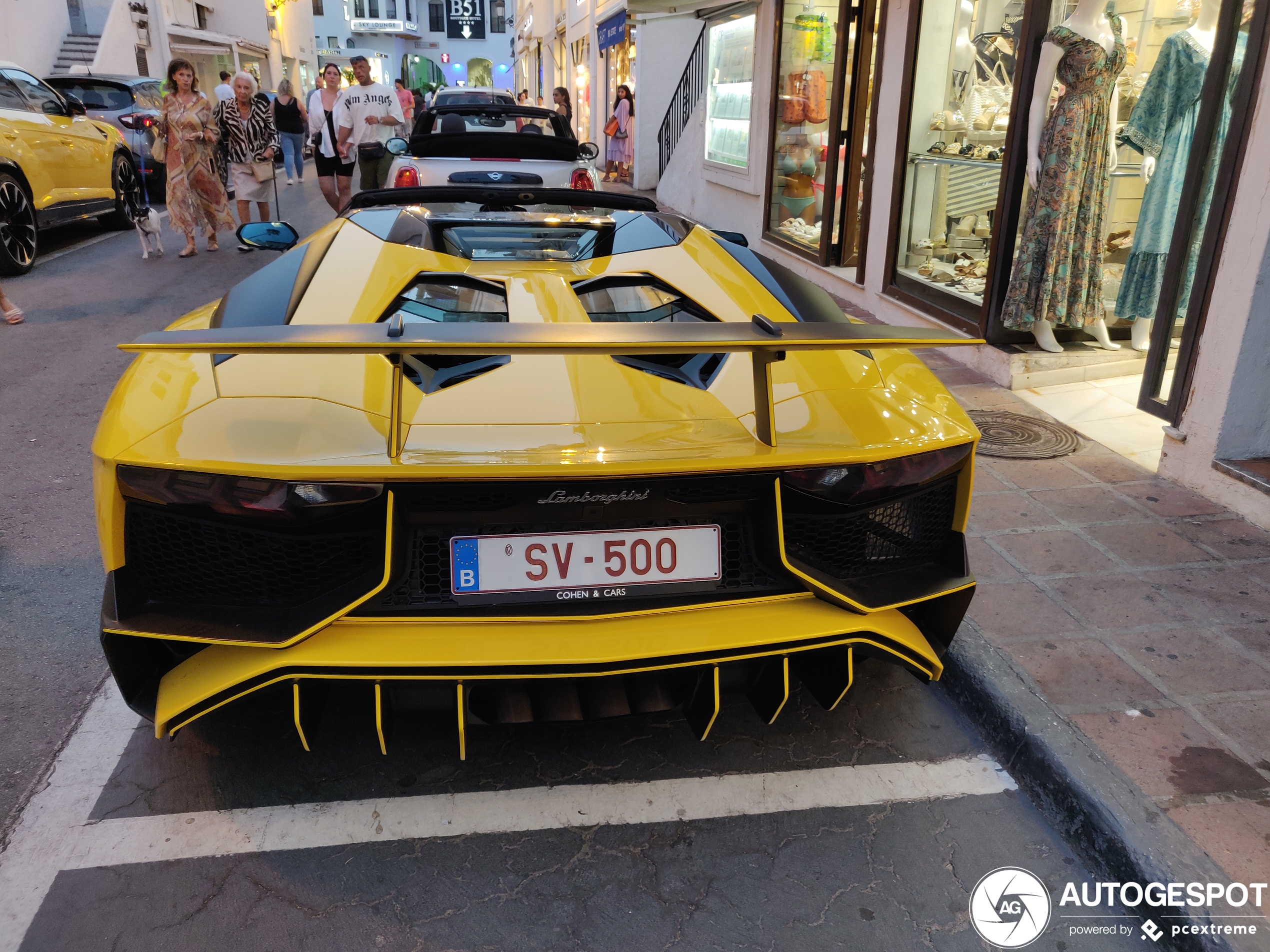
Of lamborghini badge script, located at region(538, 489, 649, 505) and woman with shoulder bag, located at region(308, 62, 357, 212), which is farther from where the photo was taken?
woman with shoulder bag, located at region(308, 62, 357, 212)

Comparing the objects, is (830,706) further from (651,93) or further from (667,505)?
(651,93)

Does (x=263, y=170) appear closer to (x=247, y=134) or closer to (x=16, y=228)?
(x=247, y=134)

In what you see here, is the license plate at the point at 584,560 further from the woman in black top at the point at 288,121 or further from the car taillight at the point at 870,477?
the woman in black top at the point at 288,121

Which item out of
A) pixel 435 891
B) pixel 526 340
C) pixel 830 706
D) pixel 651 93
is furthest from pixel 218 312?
pixel 651 93

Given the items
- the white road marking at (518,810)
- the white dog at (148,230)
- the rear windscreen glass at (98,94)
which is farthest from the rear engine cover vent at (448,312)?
the rear windscreen glass at (98,94)

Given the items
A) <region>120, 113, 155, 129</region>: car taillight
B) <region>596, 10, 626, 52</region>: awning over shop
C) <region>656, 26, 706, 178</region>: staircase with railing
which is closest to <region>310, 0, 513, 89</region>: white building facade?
<region>596, 10, 626, 52</region>: awning over shop

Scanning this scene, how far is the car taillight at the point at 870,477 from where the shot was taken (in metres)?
1.89

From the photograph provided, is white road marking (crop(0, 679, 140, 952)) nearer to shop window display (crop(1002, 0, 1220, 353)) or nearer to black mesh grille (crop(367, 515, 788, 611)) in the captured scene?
black mesh grille (crop(367, 515, 788, 611))

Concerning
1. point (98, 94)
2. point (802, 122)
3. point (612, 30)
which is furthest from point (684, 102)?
point (98, 94)

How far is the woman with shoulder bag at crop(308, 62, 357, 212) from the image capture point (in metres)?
10.4

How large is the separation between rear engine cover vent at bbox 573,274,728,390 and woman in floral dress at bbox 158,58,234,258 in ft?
26.4

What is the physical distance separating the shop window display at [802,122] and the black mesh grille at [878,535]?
21.7ft

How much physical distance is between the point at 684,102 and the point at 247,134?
21.7 feet

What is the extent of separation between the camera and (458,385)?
1991 mm
